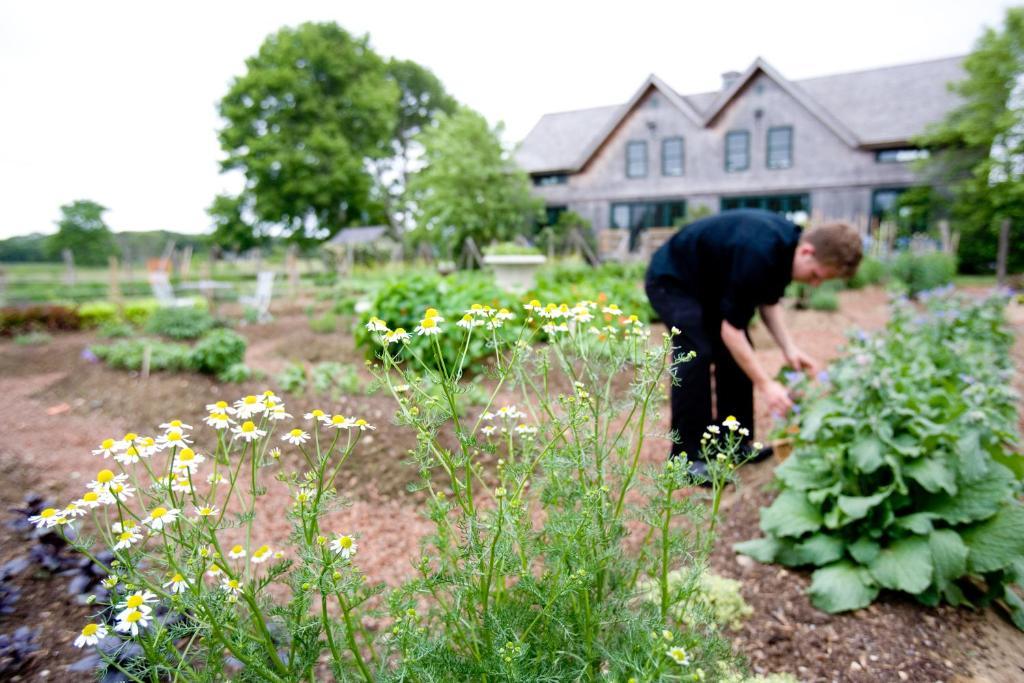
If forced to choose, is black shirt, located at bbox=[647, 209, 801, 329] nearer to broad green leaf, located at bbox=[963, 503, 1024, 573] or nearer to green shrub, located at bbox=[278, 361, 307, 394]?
broad green leaf, located at bbox=[963, 503, 1024, 573]

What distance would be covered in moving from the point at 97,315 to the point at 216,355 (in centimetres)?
536

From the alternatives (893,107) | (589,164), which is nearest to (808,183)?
(893,107)

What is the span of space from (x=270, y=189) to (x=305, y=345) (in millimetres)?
21118

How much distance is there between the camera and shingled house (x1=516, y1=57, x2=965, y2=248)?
16.7 meters

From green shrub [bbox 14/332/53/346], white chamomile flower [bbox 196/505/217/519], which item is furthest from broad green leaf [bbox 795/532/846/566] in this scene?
green shrub [bbox 14/332/53/346]

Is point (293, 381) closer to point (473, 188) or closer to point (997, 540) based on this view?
point (997, 540)

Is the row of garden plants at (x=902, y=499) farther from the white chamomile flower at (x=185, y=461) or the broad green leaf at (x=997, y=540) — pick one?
the white chamomile flower at (x=185, y=461)

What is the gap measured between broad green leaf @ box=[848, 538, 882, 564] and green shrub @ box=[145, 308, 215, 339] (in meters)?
7.34

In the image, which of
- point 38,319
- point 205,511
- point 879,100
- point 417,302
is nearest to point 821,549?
point 205,511

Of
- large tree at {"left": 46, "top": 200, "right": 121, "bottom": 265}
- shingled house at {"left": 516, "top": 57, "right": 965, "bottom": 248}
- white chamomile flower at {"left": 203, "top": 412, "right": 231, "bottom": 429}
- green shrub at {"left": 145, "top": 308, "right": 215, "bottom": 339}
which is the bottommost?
green shrub at {"left": 145, "top": 308, "right": 215, "bottom": 339}

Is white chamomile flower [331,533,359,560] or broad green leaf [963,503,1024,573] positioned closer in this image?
white chamomile flower [331,533,359,560]

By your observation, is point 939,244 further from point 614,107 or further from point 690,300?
point 690,300

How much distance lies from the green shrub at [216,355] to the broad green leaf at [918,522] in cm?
478

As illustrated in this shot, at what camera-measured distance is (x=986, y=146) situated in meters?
15.9
